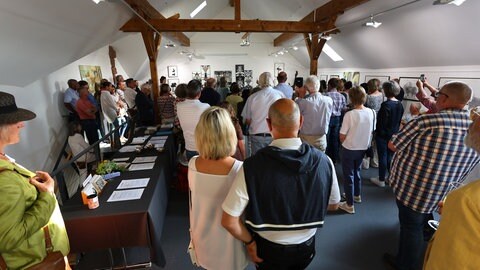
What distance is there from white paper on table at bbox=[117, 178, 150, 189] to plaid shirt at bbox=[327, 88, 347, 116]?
10.3 feet

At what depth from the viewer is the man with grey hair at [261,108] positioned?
3285mm

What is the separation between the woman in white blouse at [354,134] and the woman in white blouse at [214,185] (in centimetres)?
186

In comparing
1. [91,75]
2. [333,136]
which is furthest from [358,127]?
[91,75]

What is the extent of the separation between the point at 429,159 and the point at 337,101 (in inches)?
101

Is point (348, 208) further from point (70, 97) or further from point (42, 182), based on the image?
point (70, 97)

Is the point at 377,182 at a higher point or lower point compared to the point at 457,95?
lower

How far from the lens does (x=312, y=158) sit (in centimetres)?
116

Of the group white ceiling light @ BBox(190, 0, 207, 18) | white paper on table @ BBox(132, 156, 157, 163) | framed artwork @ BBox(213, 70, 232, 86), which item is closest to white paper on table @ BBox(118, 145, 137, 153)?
white paper on table @ BBox(132, 156, 157, 163)

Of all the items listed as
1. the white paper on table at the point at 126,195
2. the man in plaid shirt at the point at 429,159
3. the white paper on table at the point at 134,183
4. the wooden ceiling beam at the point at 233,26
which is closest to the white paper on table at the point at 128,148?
the white paper on table at the point at 134,183

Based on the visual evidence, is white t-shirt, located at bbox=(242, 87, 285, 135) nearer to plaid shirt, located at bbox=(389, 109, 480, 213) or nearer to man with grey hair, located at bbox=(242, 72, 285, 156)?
man with grey hair, located at bbox=(242, 72, 285, 156)

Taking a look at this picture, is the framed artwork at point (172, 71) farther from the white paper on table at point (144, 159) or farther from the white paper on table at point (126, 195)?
the white paper on table at point (126, 195)

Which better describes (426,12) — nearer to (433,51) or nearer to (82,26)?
(433,51)

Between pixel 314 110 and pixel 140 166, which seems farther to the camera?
pixel 314 110

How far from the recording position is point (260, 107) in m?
3.30
